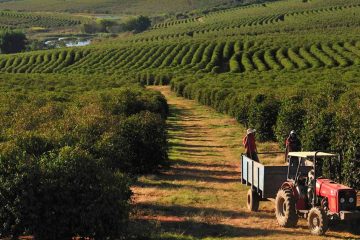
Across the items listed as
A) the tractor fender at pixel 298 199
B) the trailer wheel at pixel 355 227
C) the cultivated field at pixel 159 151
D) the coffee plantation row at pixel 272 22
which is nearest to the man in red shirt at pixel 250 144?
the cultivated field at pixel 159 151

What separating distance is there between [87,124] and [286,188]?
704 cm

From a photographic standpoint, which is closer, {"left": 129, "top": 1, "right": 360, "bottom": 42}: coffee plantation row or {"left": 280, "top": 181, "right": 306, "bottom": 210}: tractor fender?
{"left": 280, "top": 181, "right": 306, "bottom": 210}: tractor fender

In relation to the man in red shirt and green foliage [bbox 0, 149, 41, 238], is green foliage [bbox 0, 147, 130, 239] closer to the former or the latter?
green foliage [bbox 0, 149, 41, 238]

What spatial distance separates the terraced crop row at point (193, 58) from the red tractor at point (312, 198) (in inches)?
1790

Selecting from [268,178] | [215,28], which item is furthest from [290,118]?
[215,28]

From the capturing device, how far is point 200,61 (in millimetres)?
79312

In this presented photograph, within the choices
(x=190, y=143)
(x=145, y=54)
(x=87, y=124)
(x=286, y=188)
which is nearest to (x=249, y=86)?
(x=190, y=143)

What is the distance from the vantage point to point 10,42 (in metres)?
128

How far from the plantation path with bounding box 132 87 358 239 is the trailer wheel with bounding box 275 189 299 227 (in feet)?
0.74

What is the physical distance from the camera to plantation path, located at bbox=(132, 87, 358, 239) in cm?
1406

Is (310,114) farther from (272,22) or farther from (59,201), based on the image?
(272,22)

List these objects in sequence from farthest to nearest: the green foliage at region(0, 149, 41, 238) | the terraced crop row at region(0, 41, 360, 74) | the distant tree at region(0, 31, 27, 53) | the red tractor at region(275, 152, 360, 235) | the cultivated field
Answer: the distant tree at region(0, 31, 27, 53), the terraced crop row at region(0, 41, 360, 74), the red tractor at region(275, 152, 360, 235), the cultivated field, the green foliage at region(0, 149, 41, 238)

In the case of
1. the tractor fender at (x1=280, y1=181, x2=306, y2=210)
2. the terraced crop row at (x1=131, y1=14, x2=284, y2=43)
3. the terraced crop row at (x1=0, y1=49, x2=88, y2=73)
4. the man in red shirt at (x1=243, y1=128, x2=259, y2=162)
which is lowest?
the tractor fender at (x1=280, y1=181, x2=306, y2=210)

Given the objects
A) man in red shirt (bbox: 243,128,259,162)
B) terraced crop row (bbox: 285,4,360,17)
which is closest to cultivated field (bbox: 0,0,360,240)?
man in red shirt (bbox: 243,128,259,162)
